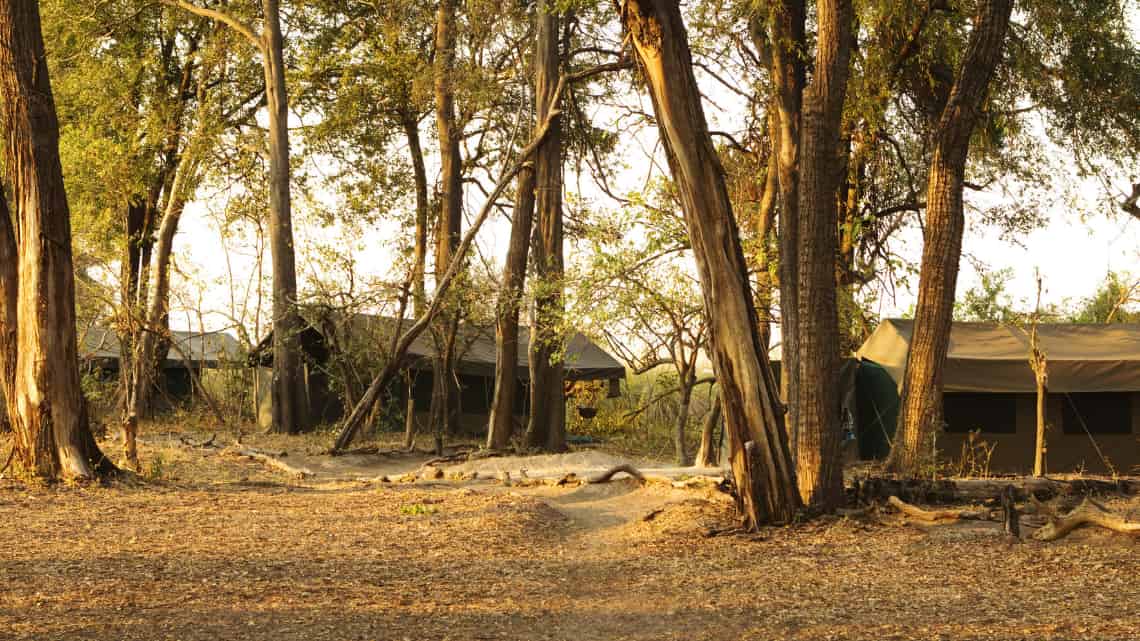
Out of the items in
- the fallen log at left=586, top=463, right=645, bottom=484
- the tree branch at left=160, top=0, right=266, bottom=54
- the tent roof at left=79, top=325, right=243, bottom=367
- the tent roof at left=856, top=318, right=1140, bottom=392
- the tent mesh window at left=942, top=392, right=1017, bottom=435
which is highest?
the tree branch at left=160, top=0, right=266, bottom=54

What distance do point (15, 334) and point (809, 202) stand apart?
751cm

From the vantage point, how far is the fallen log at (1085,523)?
6.64 meters

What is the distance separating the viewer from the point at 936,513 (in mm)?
7703

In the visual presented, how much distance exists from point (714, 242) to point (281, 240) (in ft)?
43.3

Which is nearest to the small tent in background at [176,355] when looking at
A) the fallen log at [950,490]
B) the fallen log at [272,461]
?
the fallen log at [272,461]

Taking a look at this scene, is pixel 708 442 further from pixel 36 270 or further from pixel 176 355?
pixel 176 355

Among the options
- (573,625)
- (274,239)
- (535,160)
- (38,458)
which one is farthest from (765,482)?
(274,239)

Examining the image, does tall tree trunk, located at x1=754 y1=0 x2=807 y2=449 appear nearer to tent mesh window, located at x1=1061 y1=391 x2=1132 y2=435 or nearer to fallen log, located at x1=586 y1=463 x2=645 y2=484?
fallen log, located at x1=586 y1=463 x2=645 y2=484

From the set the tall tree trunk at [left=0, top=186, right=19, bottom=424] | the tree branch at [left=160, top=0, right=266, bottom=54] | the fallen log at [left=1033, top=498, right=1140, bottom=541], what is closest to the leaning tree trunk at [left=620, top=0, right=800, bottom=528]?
the fallen log at [left=1033, top=498, right=1140, bottom=541]

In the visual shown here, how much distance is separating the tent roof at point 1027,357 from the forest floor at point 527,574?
230 inches

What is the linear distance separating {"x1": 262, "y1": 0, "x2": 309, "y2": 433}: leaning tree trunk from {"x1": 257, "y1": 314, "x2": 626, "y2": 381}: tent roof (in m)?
0.62

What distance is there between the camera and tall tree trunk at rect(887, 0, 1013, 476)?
401 inches

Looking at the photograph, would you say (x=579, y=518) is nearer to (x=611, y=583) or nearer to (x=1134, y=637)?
(x=611, y=583)

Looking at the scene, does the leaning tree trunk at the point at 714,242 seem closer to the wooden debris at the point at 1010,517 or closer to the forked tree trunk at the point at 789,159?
the forked tree trunk at the point at 789,159
